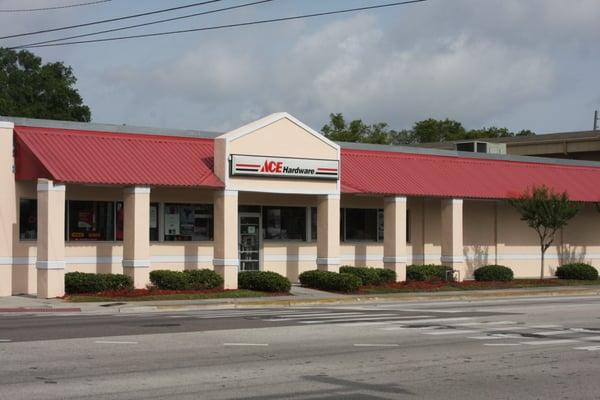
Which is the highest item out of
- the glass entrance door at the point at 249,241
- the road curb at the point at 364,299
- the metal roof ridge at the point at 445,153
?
the metal roof ridge at the point at 445,153

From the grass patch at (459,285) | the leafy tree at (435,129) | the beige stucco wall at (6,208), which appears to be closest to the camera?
the beige stucco wall at (6,208)

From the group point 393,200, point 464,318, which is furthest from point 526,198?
point 464,318

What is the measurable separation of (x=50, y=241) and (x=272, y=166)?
819 cm

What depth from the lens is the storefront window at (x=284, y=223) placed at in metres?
34.4

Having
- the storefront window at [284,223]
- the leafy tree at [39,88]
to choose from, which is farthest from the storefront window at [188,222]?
the leafy tree at [39,88]

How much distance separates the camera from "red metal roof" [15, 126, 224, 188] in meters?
27.8

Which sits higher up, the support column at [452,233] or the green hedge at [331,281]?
the support column at [452,233]

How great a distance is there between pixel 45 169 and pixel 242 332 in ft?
39.0

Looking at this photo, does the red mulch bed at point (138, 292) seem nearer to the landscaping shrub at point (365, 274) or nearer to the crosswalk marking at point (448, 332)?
the landscaping shrub at point (365, 274)

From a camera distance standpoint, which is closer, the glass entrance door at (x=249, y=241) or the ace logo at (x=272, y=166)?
the ace logo at (x=272, y=166)

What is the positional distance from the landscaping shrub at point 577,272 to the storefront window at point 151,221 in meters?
18.5

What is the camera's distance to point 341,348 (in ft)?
50.2

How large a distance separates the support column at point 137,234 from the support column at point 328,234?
6753mm

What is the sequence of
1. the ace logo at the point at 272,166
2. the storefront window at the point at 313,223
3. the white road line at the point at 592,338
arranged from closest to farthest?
the white road line at the point at 592,338, the ace logo at the point at 272,166, the storefront window at the point at 313,223
